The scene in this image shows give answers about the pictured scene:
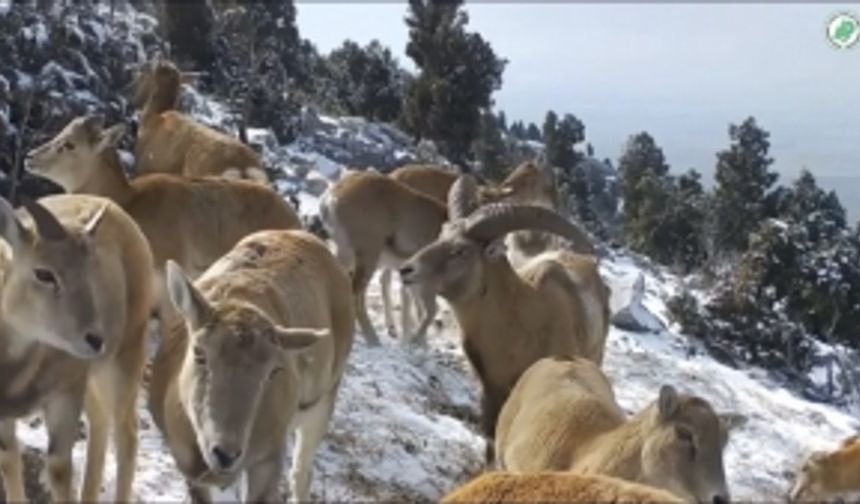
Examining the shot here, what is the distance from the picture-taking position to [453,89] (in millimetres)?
39812

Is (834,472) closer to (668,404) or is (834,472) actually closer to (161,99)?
(668,404)

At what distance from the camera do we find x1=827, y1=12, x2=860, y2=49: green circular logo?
12.7m

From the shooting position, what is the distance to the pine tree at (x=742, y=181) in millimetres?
43781

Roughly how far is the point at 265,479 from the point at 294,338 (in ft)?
2.60

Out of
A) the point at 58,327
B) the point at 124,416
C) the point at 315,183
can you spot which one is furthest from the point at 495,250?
the point at 315,183

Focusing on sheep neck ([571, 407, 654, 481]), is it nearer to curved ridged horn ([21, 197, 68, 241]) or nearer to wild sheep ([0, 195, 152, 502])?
wild sheep ([0, 195, 152, 502])

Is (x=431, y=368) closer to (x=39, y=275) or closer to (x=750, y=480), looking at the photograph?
(x=750, y=480)

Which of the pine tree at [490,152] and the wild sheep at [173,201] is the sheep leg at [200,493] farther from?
the pine tree at [490,152]

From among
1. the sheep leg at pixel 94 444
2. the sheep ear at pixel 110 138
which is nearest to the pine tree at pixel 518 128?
the sheep ear at pixel 110 138

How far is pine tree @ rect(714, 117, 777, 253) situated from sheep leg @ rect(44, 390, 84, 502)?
37785 mm

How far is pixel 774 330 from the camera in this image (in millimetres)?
28094

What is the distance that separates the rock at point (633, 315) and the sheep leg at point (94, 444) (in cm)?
1460

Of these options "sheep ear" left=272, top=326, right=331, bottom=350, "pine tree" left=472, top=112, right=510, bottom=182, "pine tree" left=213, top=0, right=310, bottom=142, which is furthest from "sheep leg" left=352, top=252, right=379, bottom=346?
"pine tree" left=472, top=112, right=510, bottom=182

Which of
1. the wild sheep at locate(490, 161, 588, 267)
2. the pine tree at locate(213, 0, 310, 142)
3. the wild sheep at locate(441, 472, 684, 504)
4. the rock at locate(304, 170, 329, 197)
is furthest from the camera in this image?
the pine tree at locate(213, 0, 310, 142)
